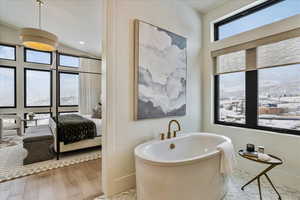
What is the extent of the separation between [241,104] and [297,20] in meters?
1.41

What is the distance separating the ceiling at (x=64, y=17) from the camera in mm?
3346

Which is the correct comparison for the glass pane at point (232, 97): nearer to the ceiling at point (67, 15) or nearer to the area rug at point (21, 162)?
the ceiling at point (67, 15)

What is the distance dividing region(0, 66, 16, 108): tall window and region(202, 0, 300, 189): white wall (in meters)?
6.04

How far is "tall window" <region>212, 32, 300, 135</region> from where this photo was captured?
2094mm

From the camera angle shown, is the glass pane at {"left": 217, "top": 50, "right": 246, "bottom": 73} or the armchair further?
the armchair

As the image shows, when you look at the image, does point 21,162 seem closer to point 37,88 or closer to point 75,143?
point 75,143

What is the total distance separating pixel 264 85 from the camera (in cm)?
237

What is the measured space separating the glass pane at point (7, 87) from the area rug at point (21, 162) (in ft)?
6.77

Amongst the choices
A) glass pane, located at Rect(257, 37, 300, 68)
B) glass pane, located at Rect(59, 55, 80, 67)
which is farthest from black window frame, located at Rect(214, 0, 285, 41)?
glass pane, located at Rect(59, 55, 80, 67)

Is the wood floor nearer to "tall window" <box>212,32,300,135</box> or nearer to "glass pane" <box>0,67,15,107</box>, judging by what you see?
"tall window" <box>212,32,300,135</box>

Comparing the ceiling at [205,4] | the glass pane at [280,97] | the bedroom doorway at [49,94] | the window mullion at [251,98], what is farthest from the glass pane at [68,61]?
the glass pane at [280,97]

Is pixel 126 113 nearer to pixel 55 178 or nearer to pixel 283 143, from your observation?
pixel 55 178

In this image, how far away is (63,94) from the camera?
548cm

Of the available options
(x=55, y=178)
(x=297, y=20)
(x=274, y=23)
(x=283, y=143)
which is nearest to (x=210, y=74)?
(x=274, y=23)
